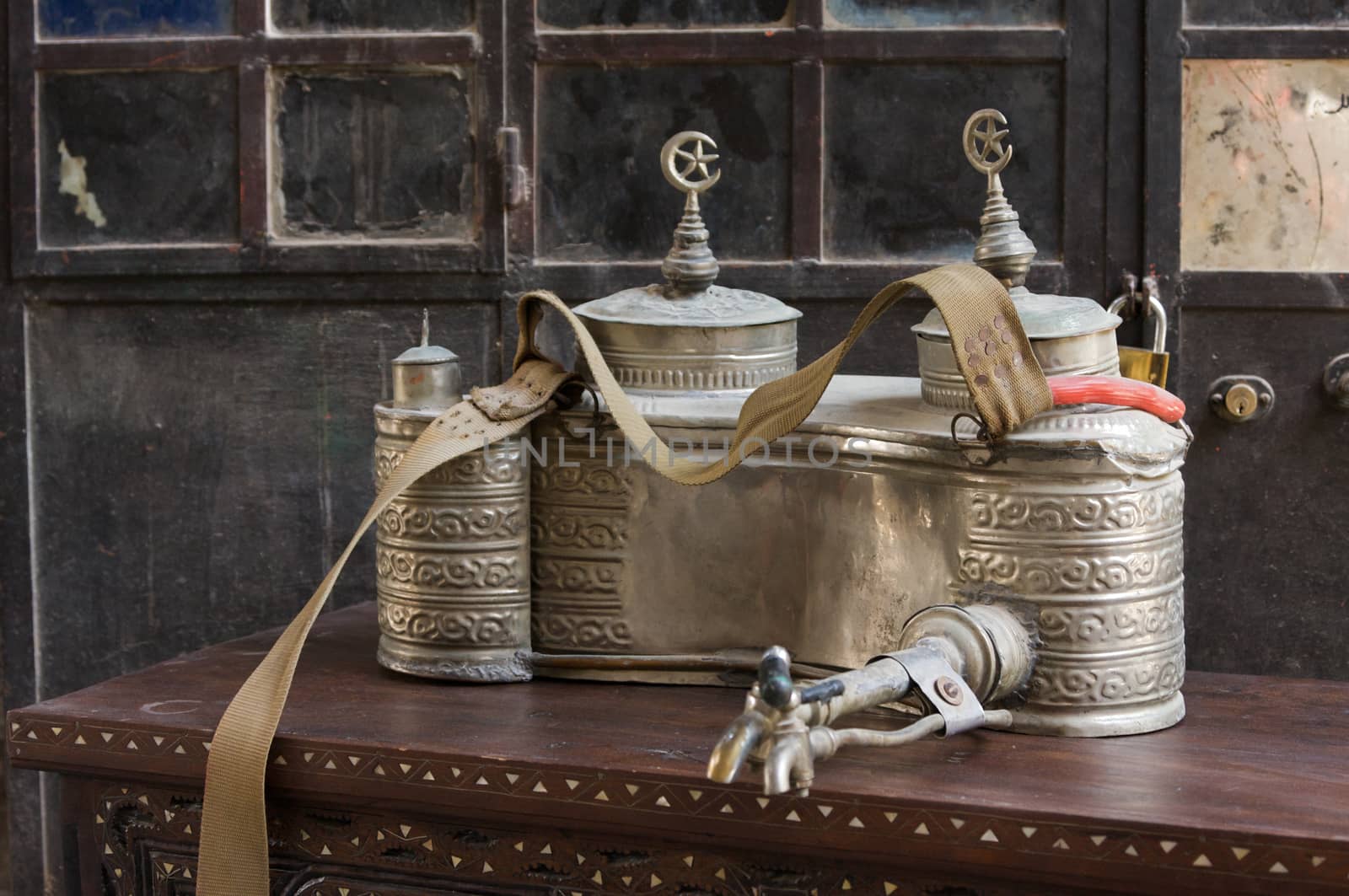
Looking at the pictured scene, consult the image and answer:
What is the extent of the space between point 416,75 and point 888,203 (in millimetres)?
649

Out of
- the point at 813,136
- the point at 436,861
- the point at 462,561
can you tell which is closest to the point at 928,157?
the point at 813,136

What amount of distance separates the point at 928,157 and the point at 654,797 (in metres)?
1.08

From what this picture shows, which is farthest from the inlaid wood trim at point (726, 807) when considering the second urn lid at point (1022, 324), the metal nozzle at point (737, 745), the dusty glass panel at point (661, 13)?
the dusty glass panel at point (661, 13)

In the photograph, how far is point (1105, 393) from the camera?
116 centimetres

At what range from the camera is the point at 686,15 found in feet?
6.32

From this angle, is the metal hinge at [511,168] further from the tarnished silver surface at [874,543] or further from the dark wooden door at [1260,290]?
the dark wooden door at [1260,290]

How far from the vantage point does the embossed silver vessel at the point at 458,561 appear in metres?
1.33

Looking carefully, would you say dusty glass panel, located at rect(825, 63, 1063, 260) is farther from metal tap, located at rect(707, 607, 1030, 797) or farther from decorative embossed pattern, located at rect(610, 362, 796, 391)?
metal tap, located at rect(707, 607, 1030, 797)

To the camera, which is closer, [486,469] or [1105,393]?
[1105,393]

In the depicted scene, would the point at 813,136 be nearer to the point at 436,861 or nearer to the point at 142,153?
the point at 142,153

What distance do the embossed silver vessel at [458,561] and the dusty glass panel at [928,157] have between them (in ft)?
2.51

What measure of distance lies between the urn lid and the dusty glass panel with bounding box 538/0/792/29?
0.60m

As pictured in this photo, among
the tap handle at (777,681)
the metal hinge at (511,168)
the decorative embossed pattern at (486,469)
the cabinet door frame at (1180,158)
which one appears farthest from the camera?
the metal hinge at (511,168)

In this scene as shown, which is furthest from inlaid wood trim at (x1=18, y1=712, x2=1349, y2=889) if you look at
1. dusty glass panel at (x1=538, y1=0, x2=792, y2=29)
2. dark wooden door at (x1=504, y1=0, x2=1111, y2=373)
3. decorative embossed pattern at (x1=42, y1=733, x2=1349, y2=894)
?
dusty glass panel at (x1=538, y1=0, x2=792, y2=29)
